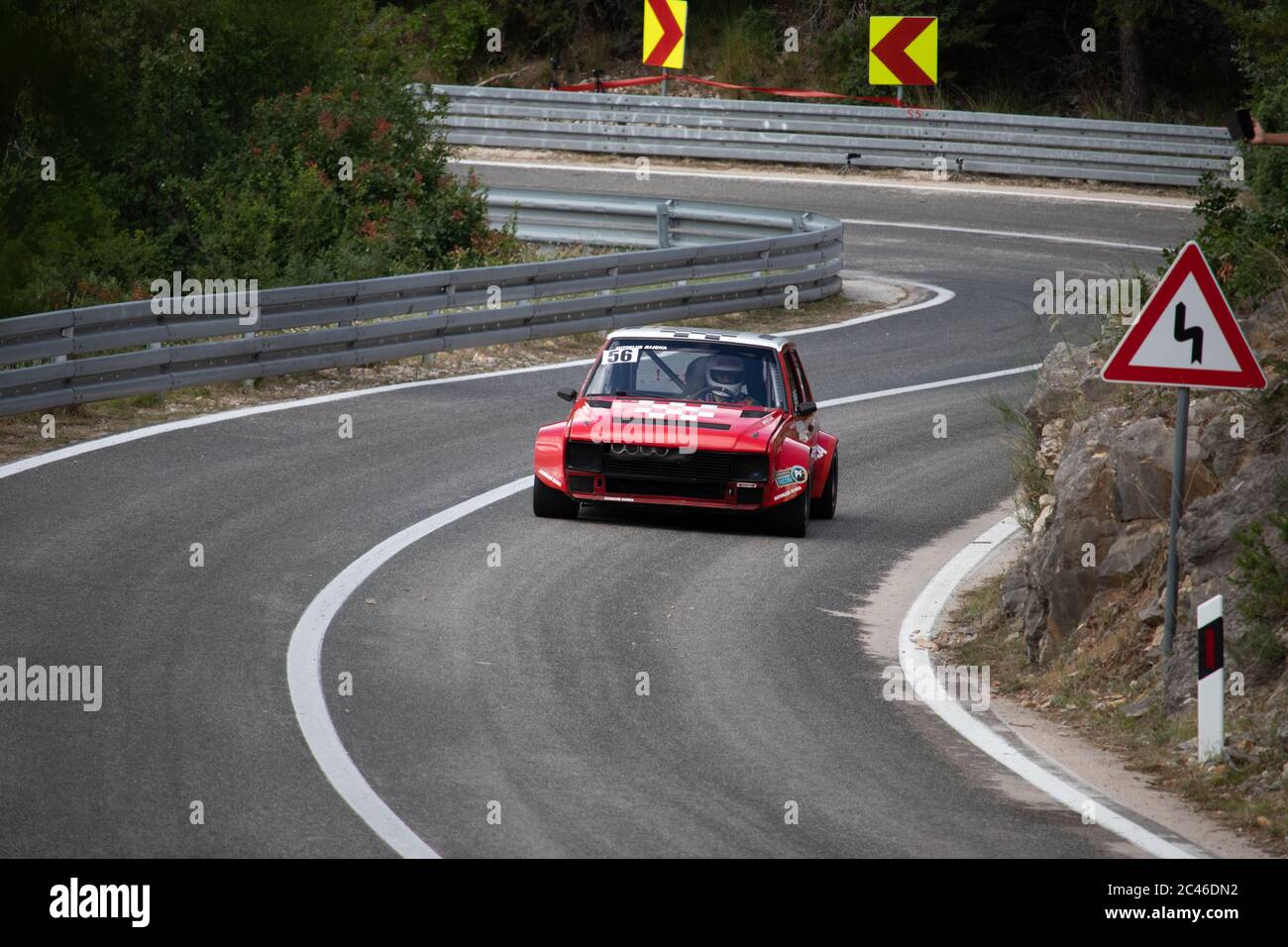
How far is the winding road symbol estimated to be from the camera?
8.14m

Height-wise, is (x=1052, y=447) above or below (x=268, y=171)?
below

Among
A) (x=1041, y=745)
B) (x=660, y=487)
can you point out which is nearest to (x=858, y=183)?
(x=660, y=487)

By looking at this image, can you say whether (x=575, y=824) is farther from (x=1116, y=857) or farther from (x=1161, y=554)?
(x=1161, y=554)

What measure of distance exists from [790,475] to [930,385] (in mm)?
6981

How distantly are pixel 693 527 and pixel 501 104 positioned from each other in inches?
985

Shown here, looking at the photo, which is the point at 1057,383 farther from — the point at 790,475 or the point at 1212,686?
the point at 1212,686

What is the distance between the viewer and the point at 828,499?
13305 mm

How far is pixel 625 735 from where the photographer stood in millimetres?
7664

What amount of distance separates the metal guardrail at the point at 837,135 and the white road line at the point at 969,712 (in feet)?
68.1

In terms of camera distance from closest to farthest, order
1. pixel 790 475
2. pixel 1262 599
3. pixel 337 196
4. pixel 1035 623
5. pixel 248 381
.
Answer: pixel 1262 599 → pixel 1035 623 → pixel 790 475 → pixel 248 381 → pixel 337 196

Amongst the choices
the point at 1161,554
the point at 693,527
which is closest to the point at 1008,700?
the point at 1161,554

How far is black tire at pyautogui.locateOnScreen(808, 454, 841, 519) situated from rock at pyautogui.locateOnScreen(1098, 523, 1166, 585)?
393 centimetres

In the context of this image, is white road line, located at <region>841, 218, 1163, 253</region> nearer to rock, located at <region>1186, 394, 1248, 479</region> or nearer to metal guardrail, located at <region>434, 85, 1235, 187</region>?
metal guardrail, located at <region>434, 85, 1235, 187</region>

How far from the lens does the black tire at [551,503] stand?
12.5 metres
